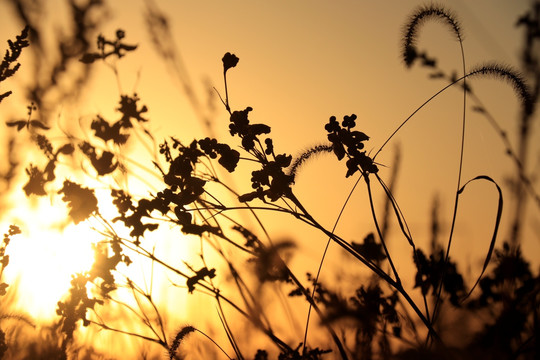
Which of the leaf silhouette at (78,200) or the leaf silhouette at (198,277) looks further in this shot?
the leaf silhouette at (78,200)

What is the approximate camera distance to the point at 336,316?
6.60ft

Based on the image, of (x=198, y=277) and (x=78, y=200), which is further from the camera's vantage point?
(x=78, y=200)

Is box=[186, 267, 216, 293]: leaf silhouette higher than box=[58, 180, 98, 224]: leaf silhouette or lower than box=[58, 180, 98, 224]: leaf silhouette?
lower

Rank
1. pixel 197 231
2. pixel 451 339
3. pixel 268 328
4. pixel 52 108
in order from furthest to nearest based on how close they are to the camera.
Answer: pixel 52 108, pixel 268 328, pixel 197 231, pixel 451 339

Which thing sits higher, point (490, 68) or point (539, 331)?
point (490, 68)

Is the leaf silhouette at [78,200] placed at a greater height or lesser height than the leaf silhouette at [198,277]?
greater

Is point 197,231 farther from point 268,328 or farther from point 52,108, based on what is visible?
point 52,108

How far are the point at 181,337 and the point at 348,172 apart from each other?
1.02m

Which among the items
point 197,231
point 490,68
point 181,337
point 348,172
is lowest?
point 181,337

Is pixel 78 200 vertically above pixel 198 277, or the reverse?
pixel 78 200

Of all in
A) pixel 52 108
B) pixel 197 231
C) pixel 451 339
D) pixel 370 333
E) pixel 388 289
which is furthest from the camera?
pixel 52 108

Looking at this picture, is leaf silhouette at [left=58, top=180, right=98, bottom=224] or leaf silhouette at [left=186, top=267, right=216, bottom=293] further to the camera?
leaf silhouette at [left=58, top=180, right=98, bottom=224]

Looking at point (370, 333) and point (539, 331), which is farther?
point (370, 333)

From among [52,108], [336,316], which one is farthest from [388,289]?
[52,108]
